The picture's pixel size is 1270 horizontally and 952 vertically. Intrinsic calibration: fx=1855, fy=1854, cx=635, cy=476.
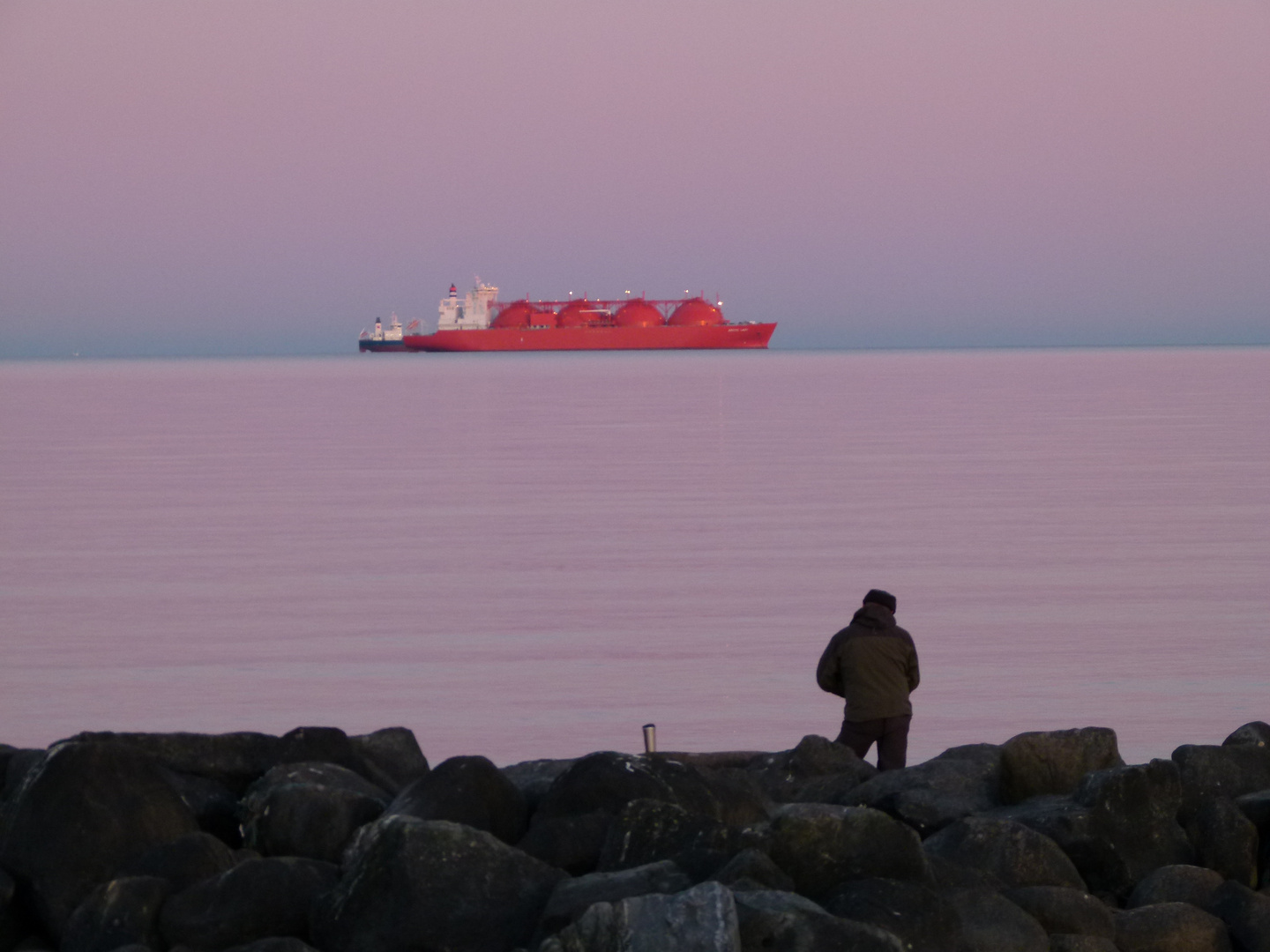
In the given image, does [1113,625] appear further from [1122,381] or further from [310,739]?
[1122,381]

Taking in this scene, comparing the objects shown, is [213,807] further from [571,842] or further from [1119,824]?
[1119,824]

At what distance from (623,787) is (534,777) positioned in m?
0.49

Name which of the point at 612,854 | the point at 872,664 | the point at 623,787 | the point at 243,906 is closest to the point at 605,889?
the point at 612,854

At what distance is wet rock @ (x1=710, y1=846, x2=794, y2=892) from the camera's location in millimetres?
2721

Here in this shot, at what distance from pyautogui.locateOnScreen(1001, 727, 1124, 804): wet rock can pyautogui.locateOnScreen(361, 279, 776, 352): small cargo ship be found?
8448 cm

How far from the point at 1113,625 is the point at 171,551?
461cm

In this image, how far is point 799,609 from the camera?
7.05 meters

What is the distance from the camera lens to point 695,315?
91.5 m

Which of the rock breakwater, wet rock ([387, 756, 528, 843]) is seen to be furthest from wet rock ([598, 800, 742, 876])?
wet rock ([387, 756, 528, 843])

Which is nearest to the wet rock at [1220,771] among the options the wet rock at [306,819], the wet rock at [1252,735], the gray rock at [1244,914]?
the wet rock at [1252,735]

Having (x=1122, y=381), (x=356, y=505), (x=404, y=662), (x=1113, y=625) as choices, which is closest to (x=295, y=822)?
(x=404, y=662)

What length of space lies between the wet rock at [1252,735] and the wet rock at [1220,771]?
0.13 meters

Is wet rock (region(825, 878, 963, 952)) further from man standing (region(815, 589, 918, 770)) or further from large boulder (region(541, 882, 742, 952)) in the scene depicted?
man standing (region(815, 589, 918, 770))

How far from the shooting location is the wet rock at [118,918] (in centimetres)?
282
